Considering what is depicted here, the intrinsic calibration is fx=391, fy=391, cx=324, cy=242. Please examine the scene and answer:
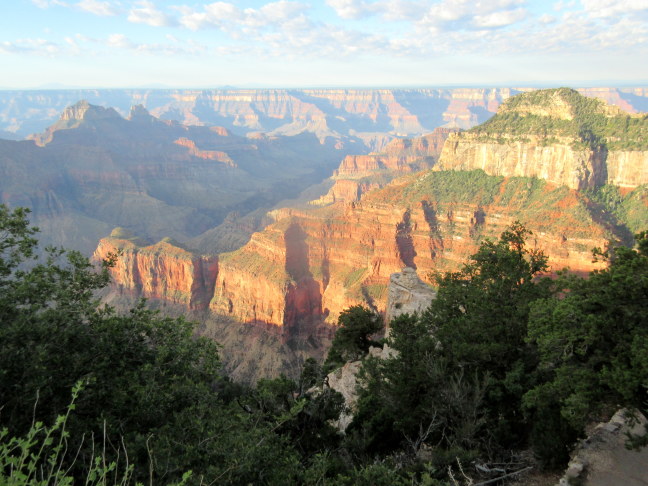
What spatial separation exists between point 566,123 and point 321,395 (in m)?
72.3

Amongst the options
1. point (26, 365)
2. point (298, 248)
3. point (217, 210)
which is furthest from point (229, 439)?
point (217, 210)

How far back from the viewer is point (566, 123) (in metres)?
69.6

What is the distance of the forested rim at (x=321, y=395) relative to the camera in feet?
35.1

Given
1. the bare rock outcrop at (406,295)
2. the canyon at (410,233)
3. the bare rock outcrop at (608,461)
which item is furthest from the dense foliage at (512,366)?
the canyon at (410,233)

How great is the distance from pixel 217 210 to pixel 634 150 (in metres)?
156

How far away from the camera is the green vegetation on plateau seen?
6500 cm

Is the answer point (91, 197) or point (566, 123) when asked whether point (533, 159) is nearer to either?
point (566, 123)

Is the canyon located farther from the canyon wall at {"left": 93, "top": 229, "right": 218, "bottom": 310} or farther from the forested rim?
the forested rim

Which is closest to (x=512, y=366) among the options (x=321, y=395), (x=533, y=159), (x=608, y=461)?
(x=608, y=461)

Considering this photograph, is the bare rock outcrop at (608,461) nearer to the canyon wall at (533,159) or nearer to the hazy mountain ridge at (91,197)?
the canyon wall at (533,159)

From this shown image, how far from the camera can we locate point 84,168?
175m

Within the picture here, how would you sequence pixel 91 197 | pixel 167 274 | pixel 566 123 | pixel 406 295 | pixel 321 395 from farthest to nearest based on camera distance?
1. pixel 91 197
2. pixel 167 274
3. pixel 566 123
4. pixel 406 295
5. pixel 321 395

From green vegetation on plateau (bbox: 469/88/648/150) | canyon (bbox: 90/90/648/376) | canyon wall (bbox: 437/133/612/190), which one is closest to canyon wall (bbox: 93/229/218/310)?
canyon (bbox: 90/90/648/376)

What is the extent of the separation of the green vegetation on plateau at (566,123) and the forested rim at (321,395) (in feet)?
197
